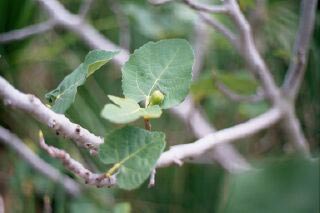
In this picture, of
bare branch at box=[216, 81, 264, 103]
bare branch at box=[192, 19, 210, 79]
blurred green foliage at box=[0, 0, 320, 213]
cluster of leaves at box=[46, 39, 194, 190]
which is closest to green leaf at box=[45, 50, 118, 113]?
cluster of leaves at box=[46, 39, 194, 190]

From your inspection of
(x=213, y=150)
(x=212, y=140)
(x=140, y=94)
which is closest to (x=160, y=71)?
(x=140, y=94)

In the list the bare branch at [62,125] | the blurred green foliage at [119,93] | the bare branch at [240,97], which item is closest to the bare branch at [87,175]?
the bare branch at [62,125]

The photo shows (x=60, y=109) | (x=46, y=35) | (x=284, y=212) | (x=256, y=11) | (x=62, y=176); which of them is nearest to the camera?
(x=284, y=212)

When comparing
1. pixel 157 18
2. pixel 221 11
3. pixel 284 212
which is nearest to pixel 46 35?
pixel 157 18

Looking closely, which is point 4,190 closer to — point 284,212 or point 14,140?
point 14,140

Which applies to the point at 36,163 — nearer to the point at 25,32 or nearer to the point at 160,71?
the point at 25,32

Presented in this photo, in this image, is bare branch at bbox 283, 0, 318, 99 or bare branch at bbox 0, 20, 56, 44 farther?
bare branch at bbox 0, 20, 56, 44

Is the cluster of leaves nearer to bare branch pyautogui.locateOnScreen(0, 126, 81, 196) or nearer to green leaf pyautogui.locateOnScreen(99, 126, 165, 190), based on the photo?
green leaf pyautogui.locateOnScreen(99, 126, 165, 190)
